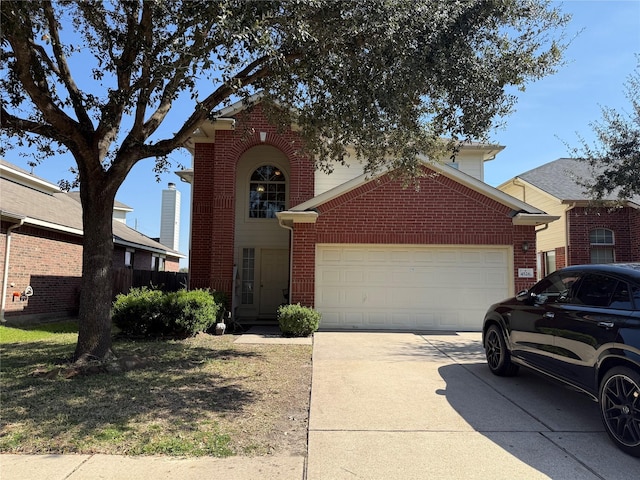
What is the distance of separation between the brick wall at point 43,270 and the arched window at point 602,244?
18352mm

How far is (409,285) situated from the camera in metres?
11.9

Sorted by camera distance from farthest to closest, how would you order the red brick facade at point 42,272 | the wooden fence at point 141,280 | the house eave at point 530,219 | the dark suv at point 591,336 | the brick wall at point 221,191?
the wooden fence at point 141,280, the brick wall at point 221,191, the red brick facade at point 42,272, the house eave at point 530,219, the dark suv at point 591,336

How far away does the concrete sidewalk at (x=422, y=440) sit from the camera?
3.65 meters

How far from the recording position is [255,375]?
697cm

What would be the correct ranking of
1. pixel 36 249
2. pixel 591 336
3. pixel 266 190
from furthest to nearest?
1. pixel 266 190
2. pixel 36 249
3. pixel 591 336

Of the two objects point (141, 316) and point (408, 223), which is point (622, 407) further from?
point (141, 316)

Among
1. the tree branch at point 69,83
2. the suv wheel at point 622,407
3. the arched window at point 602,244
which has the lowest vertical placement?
the suv wheel at point 622,407

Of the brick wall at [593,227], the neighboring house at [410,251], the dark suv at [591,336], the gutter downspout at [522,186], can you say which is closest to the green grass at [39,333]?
the neighboring house at [410,251]

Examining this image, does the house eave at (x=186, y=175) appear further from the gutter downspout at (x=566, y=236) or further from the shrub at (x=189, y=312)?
the gutter downspout at (x=566, y=236)

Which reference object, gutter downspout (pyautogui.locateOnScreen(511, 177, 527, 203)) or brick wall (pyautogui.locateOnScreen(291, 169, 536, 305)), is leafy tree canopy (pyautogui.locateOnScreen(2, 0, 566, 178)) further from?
gutter downspout (pyautogui.locateOnScreen(511, 177, 527, 203))

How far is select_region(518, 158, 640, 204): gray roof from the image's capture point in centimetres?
1577

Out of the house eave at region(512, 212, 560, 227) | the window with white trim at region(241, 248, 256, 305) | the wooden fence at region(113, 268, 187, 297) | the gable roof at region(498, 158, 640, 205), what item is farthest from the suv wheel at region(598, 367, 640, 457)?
the gable roof at region(498, 158, 640, 205)

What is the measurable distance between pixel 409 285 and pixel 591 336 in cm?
741

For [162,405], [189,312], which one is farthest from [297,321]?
[162,405]
